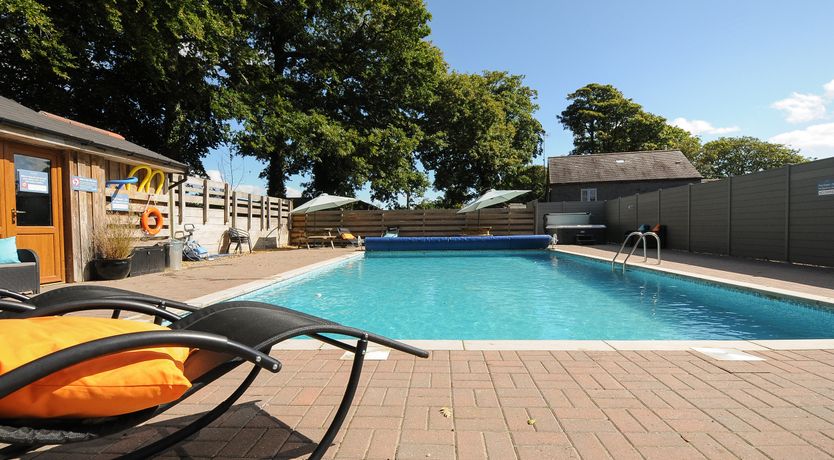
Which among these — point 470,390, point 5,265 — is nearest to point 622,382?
point 470,390

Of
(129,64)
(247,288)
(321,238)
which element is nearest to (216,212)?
(321,238)

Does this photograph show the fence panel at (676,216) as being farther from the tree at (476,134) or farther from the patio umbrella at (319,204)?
the tree at (476,134)

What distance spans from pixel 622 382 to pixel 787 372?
115cm

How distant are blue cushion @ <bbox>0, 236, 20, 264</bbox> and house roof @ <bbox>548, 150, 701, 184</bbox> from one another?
2589cm

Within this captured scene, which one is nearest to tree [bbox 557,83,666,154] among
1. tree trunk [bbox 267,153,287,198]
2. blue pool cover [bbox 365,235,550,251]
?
blue pool cover [bbox 365,235,550,251]

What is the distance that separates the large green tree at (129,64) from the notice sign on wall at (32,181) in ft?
15.7

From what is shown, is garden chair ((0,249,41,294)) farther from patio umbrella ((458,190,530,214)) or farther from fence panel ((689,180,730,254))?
fence panel ((689,180,730,254))

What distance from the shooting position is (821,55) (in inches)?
343

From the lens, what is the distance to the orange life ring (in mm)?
8727

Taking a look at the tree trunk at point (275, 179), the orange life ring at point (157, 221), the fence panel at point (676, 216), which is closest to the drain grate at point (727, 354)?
the orange life ring at point (157, 221)

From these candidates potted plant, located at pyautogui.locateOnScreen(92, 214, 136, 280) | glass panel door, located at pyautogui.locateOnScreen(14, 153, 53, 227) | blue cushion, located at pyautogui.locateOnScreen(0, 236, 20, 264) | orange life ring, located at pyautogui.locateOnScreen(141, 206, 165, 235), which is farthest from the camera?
orange life ring, located at pyautogui.locateOnScreen(141, 206, 165, 235)

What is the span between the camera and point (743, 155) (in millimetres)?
43625

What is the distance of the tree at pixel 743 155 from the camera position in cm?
4328

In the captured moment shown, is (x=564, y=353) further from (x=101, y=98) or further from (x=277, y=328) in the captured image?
(x=101, y=98)
